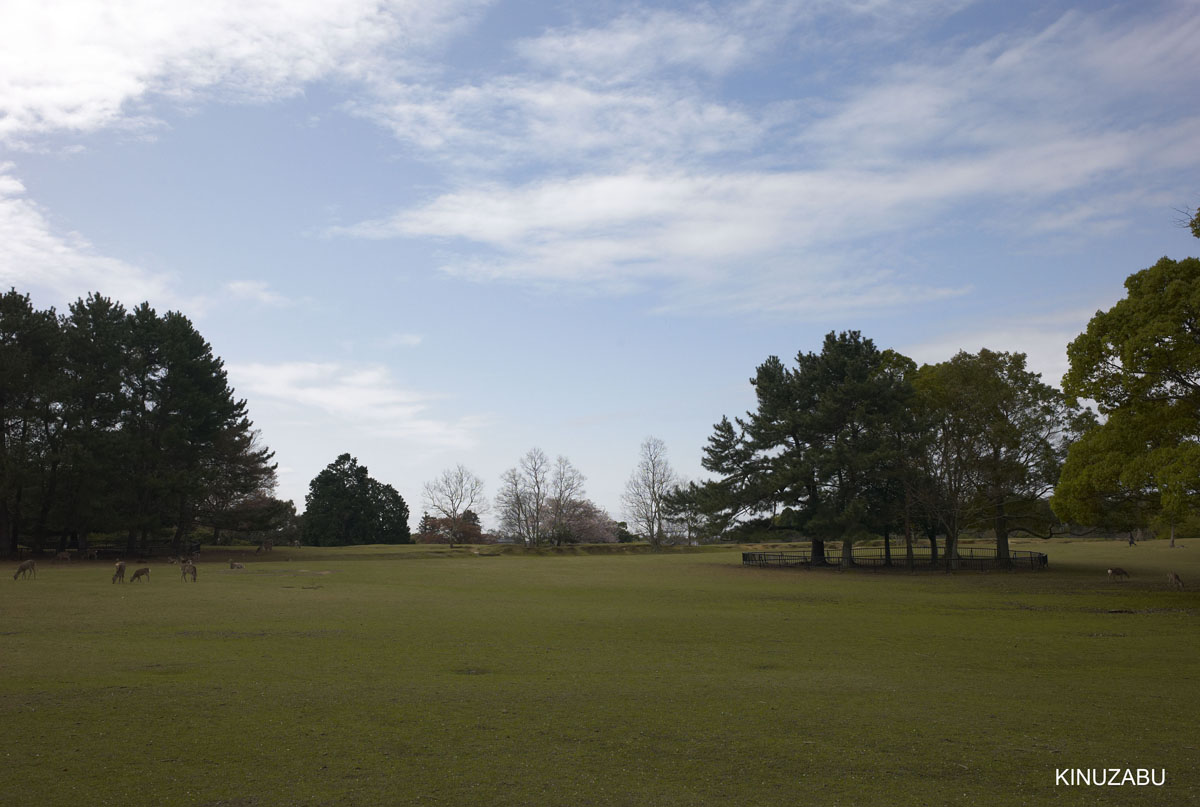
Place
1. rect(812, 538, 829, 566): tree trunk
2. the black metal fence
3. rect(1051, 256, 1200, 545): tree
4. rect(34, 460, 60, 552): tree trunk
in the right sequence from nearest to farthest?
rect(1051, 256, 1200, 545): tree
the black metal fence
rect(34, 460, 60, 552): tree trunk
rect(812, 538, 829, 566): tree trunk

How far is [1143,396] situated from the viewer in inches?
990

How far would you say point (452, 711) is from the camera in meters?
10.0

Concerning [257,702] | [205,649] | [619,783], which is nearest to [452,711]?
[257,702]

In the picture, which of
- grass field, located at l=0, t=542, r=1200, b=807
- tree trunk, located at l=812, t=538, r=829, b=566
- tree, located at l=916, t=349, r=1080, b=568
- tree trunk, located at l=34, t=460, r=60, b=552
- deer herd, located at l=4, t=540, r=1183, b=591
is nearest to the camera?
grass field, located at l=0, t=542, r=1200, b=807

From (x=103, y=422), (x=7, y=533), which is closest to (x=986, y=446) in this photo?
(x=103, y=422)

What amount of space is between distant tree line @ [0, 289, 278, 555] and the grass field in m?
29.8

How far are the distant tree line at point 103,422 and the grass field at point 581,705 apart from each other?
29777mm

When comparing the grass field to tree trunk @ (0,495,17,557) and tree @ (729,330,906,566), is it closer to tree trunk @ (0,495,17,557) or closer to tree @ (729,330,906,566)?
tree @ (729,330,906,566)

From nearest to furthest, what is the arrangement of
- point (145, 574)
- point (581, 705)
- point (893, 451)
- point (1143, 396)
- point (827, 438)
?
point (581, 705), point (1143, 396), point (145, 574), point (893, 451), point (827, 438)

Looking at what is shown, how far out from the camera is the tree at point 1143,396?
22.8 metres

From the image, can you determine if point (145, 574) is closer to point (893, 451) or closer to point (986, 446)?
point (893, 451)

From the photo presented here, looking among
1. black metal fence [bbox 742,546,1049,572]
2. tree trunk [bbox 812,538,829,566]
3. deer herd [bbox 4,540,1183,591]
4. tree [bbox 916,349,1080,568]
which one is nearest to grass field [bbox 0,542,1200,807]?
deer herd [bbox 4,540,1183,591]

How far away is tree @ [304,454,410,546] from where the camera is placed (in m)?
84.9

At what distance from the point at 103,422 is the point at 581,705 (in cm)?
5102
